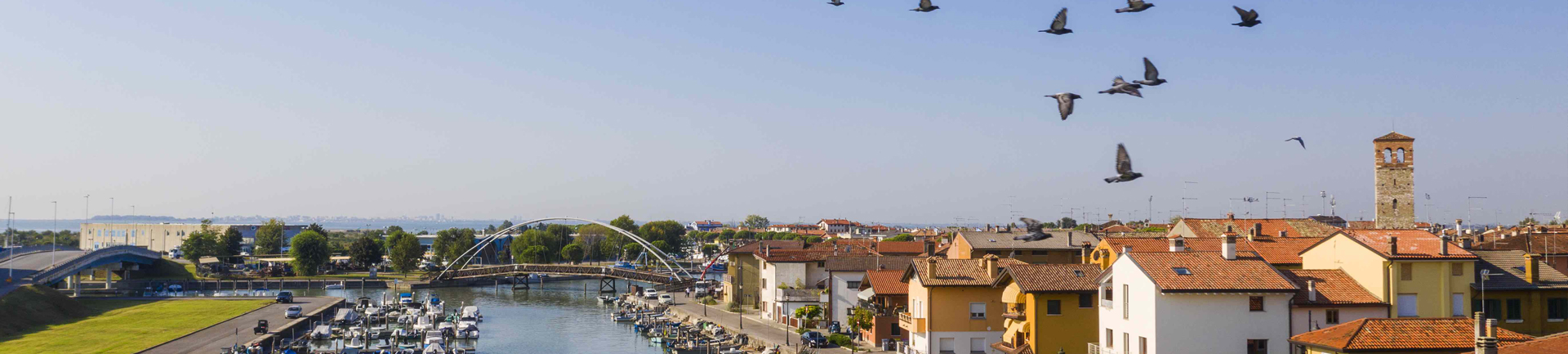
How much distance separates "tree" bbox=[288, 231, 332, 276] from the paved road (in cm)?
4051

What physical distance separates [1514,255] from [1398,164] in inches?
680

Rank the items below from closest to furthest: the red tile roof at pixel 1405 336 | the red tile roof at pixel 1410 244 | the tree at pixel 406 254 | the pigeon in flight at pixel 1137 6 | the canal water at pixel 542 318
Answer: the pigeon in flight at pixel 1137 6 → the red tile roof at pixel 1405 336 → the red tile roof at pixel 1410 244 → the canal water at pixel 542 318 → the tree at pixel 406 254

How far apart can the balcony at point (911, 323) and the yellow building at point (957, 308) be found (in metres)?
0.03

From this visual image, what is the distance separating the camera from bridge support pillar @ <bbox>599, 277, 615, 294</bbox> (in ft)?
325

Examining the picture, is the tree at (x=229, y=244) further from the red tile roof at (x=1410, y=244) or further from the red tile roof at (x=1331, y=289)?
the red tile roof at (x=1410, y=244)

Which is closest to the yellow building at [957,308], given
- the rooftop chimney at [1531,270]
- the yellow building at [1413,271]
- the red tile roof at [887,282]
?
the red tile roof at [887,282]

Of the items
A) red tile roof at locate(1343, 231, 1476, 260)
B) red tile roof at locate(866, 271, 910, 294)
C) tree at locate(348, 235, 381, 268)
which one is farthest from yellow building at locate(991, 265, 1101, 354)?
tree at locate(348, 235, 381, 268)

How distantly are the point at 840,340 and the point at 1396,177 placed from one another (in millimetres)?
25814

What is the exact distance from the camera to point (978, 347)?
115 feet

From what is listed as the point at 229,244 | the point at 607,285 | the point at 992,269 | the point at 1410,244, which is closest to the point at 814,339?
the point at 992,269

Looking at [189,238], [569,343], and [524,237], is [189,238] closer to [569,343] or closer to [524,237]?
[524,237]

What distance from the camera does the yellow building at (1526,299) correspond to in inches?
1145

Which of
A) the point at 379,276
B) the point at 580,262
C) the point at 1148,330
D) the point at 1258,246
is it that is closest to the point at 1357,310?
the point at 1148,330

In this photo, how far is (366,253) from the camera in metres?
114
